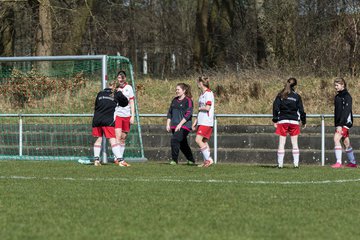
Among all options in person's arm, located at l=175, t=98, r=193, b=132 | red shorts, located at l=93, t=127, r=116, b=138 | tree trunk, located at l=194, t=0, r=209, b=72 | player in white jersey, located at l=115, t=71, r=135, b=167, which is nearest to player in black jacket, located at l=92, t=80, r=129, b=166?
red shorts, located at l=93, t=127, r=116, b=138

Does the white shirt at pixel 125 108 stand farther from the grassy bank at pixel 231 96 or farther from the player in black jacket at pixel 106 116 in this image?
the grassy bank at pixel 231 96

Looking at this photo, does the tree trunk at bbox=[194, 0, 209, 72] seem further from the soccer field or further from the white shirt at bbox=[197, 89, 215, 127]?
the soccer field

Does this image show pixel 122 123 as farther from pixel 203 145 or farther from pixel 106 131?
pixel 203 145

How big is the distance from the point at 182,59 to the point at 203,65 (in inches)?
864

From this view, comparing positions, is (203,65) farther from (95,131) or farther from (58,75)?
(95,131)

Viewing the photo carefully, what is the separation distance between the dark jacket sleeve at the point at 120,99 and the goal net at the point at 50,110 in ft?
11.8

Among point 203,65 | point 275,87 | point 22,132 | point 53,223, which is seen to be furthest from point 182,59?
point 53,223

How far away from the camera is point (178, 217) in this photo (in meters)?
9.40

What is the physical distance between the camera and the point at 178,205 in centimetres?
1048

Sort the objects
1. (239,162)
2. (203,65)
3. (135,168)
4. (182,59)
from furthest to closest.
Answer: (182,59)
(203,65)
(239,162)
(135,168)

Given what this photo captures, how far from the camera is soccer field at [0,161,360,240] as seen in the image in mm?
8453

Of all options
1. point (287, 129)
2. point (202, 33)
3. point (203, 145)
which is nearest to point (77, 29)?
point (202, 33)

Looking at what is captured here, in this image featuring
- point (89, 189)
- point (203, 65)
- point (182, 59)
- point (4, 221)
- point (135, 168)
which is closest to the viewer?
point (4, 221)

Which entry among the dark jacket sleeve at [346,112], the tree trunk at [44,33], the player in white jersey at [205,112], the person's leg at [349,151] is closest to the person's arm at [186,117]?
the player in white jersey at [205,112]
